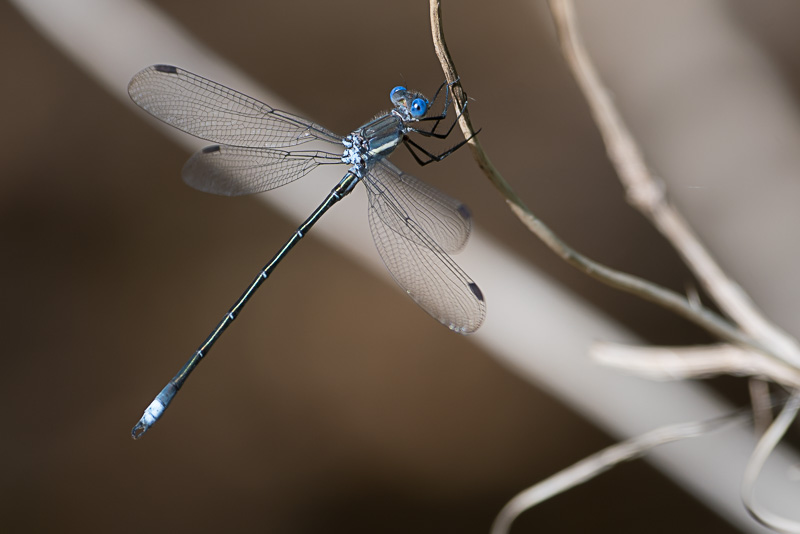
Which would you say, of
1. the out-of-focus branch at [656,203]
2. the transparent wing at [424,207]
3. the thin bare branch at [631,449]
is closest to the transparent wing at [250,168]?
the transparent wing at [424,207]

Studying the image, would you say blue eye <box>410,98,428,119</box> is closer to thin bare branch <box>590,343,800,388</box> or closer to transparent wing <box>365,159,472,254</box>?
transparent wing <box>365,159,472,254</box>

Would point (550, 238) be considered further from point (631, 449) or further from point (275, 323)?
point (275, 323)

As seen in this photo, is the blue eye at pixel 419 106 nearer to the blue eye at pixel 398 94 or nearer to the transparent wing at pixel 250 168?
the blue eye at pixel 398 94

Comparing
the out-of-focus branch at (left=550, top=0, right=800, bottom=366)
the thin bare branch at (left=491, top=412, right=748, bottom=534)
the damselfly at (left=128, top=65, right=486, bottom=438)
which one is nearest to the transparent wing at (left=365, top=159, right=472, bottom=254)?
the damselfly at (left=128, top=65, right=486, bottom=438)

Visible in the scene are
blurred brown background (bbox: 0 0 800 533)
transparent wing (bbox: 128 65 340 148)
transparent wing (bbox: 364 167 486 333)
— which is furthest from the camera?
blurred brown background (bbox: 0 0 800 533)

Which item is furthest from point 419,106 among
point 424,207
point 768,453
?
point 768,453

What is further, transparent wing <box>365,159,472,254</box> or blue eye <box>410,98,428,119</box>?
blue eye <box>410,98,428,119</box>

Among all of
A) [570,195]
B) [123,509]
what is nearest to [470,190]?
[570,195]
